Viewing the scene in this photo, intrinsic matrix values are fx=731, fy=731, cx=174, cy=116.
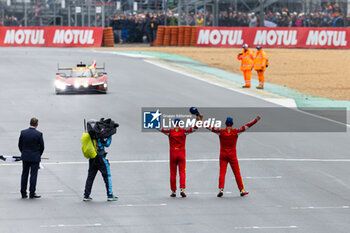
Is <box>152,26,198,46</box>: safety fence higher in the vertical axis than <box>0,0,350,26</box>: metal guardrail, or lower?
lower

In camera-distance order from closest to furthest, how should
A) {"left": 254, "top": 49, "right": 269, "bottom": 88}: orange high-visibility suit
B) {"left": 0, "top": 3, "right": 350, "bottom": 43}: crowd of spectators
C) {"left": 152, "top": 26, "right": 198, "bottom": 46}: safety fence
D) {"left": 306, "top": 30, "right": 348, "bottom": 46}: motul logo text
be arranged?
{"left": 254, "top": 49, "right": 269, "bottom": 88}: orange high-visibility suit < {"left": 306, "top": 30, "right": 348, "bottom": 46}: motul logo text < {"left": 152, "top": 26, "right": 198, "bottom": 46}: safety fence < {"left": 0, "top": 3, "right": 350, "bottom": 43}: crowd of spectators

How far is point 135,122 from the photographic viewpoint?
24812 mm

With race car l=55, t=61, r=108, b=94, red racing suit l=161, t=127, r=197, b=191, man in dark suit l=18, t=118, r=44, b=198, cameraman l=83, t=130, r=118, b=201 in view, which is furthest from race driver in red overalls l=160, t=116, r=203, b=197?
race car l=55, t=61, r=108, b=94

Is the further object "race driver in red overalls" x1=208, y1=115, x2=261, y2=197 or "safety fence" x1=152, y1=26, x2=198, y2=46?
"safety fence" x1=152, y1=26, x2=198, y2=46

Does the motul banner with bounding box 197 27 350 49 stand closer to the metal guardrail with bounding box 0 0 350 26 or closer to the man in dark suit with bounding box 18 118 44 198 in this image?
the metal guardrail with bounding box 0 0 350 26

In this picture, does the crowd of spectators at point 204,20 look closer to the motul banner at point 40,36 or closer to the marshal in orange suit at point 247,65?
the motul banner at point 40,36

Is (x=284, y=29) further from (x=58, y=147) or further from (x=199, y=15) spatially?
(x=58, y=147)

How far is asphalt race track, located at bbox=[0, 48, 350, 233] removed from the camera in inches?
490

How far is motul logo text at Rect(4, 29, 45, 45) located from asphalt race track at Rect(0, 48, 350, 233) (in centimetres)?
2706

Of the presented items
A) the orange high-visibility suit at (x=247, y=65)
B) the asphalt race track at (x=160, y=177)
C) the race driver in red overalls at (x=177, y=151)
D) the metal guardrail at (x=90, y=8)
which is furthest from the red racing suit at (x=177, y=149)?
the metal guardrail at (x=90, y=8)

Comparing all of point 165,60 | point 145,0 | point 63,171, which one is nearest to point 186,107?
point 63,171

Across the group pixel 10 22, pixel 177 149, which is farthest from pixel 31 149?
pixel 10 22

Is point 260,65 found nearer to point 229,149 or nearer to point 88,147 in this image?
point 229,149

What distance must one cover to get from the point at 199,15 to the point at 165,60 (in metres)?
17.3
